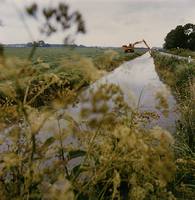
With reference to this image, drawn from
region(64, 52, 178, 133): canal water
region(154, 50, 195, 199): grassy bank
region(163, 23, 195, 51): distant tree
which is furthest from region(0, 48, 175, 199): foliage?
region(163, 23, 195, 51): distant tree

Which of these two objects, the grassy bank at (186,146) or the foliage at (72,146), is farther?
the grassy bank at (186,146)

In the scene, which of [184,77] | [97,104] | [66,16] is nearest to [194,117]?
[97,104]

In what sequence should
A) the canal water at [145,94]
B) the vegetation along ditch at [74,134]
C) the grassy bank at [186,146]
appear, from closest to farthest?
the vegetation along ditch at [74,134], the canal water at [145,94], the grassy bank at [186,146]

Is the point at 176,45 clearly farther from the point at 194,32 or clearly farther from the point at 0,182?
the point at 0,182

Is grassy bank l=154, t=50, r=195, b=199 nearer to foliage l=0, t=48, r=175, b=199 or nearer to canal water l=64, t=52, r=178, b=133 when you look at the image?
canal water l=64, t=52, r=178, b=133

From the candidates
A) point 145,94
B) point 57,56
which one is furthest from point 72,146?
point 57,56

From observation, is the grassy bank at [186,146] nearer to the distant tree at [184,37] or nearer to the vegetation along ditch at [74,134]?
the vegetation along ditch at [74,134]

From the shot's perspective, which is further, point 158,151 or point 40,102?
point 40,102

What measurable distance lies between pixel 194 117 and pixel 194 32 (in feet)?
216

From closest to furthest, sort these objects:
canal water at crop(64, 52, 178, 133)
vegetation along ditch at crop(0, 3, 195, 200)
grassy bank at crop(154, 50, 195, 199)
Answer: vegetation along ditch at crop(0, 3, 195, 200)
canal water at crop(64, 52, 178, 133)
grassy bank at crop(154, 50, 195, 199)

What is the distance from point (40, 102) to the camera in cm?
611

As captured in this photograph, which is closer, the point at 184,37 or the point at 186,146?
the point at 186,146

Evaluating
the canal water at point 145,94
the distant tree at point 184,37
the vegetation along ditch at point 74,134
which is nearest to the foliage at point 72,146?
the vegetation along ditch at point 74,134

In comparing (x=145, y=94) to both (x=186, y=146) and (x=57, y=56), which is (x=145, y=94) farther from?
(x=57, y=56)
